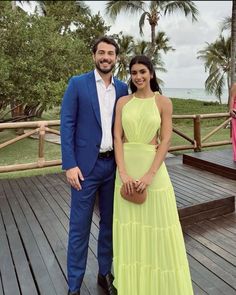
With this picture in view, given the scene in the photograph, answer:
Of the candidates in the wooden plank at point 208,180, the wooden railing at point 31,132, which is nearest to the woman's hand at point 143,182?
the wooden plank at point 208,180

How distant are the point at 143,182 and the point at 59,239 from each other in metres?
1.53

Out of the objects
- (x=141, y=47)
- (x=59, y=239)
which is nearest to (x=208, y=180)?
(x=59, y=239)

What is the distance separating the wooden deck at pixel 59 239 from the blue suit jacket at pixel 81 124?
3.02ft

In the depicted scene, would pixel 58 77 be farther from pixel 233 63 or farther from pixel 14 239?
pixel 14 239

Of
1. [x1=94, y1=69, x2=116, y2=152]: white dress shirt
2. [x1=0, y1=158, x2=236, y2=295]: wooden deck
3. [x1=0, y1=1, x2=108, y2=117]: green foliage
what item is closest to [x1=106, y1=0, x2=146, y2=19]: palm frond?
[x1=0, y1=1, x2=108, y2=117]: green foliage

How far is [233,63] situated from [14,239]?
10.0 metres

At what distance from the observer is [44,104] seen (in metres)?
9.62

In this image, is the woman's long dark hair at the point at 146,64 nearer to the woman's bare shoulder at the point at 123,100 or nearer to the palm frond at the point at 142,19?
the woman's bare shoulder at the point at 123,100

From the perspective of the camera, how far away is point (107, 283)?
226cm

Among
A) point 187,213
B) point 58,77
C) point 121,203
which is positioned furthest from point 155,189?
point 58,77

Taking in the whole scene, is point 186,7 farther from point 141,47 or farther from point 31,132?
point 31,132

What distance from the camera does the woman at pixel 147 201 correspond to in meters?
1.88

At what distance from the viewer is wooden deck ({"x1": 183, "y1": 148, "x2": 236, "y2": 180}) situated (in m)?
5.14

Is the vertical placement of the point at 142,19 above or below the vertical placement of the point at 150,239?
above
